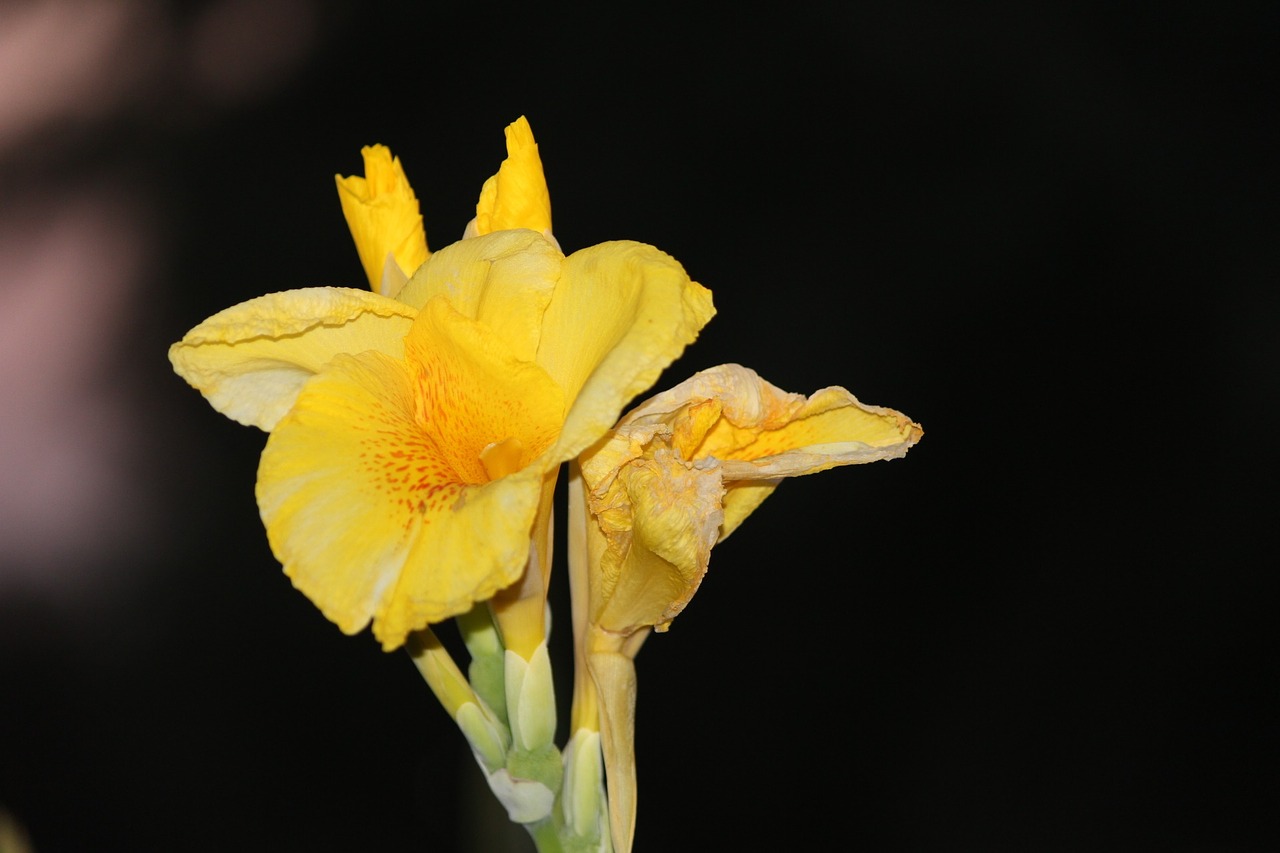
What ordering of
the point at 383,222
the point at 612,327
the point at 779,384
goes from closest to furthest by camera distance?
the point at 612,327, the point at 383,222, the point at 779,384

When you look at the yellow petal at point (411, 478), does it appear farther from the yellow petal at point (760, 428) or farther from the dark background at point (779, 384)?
the dark background at point (779, 384)

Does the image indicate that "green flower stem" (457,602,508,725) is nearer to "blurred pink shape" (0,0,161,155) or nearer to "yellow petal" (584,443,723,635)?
"yellow petal" (584,443,723,635)

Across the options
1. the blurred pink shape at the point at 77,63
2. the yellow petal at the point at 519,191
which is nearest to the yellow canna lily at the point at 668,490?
the yellow petal at the point at 519,191

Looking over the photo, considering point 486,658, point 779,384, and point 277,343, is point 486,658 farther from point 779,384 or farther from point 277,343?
point 779,384

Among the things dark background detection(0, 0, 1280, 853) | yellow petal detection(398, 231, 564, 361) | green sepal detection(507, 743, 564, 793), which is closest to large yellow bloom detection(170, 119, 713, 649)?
yellow petal detection(398, 231, 564, 361)

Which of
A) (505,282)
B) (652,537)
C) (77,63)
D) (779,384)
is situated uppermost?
(77,63)

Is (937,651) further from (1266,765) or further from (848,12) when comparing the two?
(848,12)

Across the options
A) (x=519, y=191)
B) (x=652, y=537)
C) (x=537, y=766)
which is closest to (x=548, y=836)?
(x=537, y=766)
